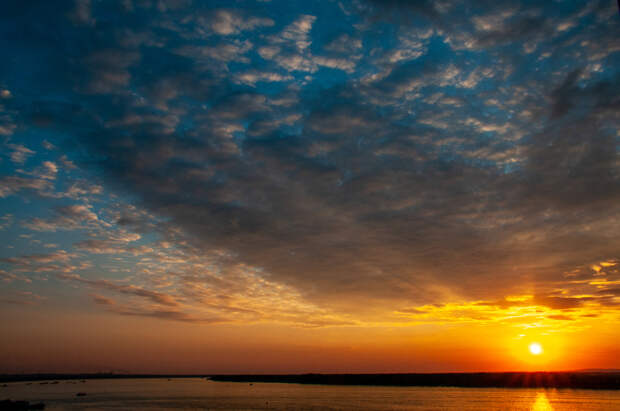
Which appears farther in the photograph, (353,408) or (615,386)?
(615,386)

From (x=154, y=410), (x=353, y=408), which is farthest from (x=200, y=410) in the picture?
(x=353, y=408)

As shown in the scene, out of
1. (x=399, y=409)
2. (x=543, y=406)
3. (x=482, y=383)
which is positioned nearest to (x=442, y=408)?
(x=399, y=409)

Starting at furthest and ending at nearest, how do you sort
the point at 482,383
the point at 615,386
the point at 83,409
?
the point at 482,383
the point at 615,386
the point at 83,409

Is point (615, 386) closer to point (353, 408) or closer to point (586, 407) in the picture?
point (586, 407)

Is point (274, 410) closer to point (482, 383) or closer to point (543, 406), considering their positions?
point (543, 406)

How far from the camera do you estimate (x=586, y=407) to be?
8056 centimetres

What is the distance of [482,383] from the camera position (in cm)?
18225

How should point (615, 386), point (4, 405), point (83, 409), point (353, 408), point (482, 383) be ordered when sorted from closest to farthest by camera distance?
point (4, 405), point (353, 408), point (83, 409), point (615, 386), point (482, 383)

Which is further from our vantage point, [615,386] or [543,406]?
[615,386]

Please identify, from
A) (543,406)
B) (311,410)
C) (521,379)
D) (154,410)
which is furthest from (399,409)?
(521,379)

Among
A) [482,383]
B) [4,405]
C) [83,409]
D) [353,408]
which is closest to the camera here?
[4,405]

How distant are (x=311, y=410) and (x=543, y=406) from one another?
5112 cm

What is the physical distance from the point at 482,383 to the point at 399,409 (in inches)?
→ 4940

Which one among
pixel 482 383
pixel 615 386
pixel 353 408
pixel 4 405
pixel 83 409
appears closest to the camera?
pixel 4 405
